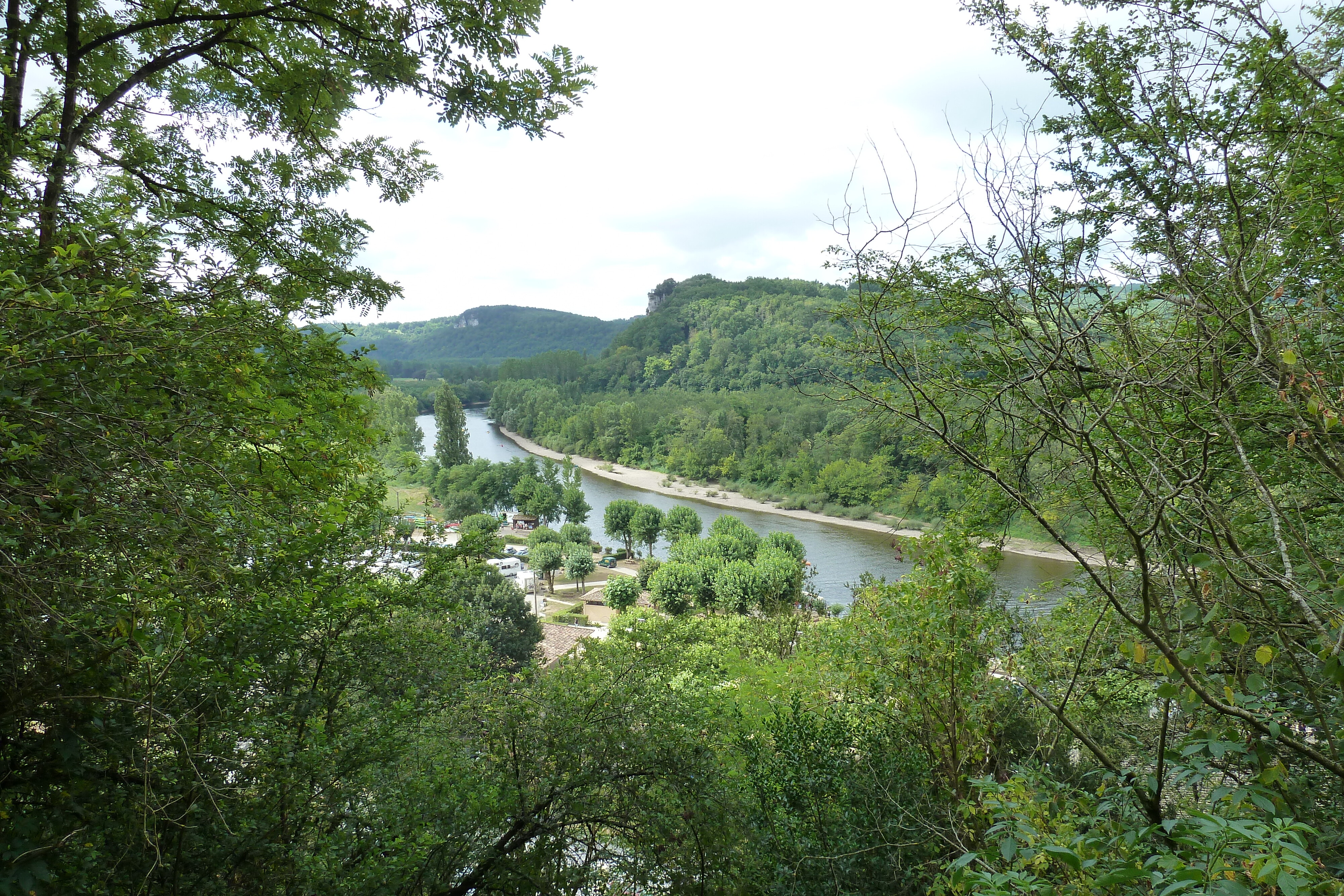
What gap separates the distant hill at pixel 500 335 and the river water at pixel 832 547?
106180mm

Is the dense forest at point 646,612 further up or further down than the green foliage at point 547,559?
further up

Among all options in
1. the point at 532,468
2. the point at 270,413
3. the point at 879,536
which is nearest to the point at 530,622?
the point at 270,413

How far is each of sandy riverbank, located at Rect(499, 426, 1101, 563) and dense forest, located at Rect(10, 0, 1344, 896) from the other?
14.7 meters

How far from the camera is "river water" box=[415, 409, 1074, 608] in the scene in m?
26.5

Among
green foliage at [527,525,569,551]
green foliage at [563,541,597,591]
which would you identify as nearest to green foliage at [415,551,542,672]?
green foliage at [563,541,597,591]

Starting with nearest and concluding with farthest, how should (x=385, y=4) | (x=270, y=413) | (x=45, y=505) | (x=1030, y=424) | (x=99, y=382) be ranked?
1. (x=1030, y=424)
2. (x=45, y=505)
3. (x=99, y=382)
4. (x=270, y=413)
5. (x=385, y=4)

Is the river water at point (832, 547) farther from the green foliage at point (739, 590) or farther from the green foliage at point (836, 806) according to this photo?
the green foliage at point (739, 590)

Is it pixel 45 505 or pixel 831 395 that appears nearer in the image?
pixel 45 505

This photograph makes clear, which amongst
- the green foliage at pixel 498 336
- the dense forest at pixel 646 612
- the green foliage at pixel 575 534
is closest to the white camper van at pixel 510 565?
the green foliage at pixel 575 534

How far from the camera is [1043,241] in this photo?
292cm

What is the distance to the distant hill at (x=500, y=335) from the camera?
538 ft

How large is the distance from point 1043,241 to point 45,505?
3.74m

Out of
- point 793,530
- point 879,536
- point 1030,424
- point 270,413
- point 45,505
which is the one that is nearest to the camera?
point 1030,424

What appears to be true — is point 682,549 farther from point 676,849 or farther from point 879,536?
point 676,849
